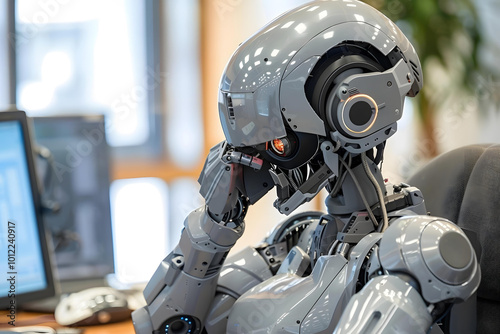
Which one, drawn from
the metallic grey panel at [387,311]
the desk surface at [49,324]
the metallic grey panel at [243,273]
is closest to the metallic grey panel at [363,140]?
the metallic grey panel at [387,311]

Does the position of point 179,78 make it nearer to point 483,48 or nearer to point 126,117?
point 126,117

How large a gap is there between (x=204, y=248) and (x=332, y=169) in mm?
300

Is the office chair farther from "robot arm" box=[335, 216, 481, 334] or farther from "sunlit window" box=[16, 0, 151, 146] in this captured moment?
"sunlit window" box=[16, 0, 151, 146]

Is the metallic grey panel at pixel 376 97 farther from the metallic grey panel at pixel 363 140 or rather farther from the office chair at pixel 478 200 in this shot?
the office chair at pixel 478 200

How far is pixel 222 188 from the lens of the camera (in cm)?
112

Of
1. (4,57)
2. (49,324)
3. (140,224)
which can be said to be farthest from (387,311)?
(4,57)

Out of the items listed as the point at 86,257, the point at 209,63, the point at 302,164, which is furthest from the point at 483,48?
the point at 302,164

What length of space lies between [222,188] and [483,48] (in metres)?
2.46

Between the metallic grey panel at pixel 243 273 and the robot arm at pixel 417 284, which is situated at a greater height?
the robot arm at pixel 417 284

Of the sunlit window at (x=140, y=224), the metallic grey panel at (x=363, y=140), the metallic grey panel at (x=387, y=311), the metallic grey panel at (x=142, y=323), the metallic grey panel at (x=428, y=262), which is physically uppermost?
the metallic grey panel at (x=363, y=140)

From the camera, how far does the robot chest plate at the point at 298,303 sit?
3.17 ft

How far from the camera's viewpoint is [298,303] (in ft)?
3.31

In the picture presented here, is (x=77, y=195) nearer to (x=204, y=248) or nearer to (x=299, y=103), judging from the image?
(x=204, y=248)

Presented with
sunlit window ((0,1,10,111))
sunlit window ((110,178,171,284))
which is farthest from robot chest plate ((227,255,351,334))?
sunlit window ((0,1,10,111))
